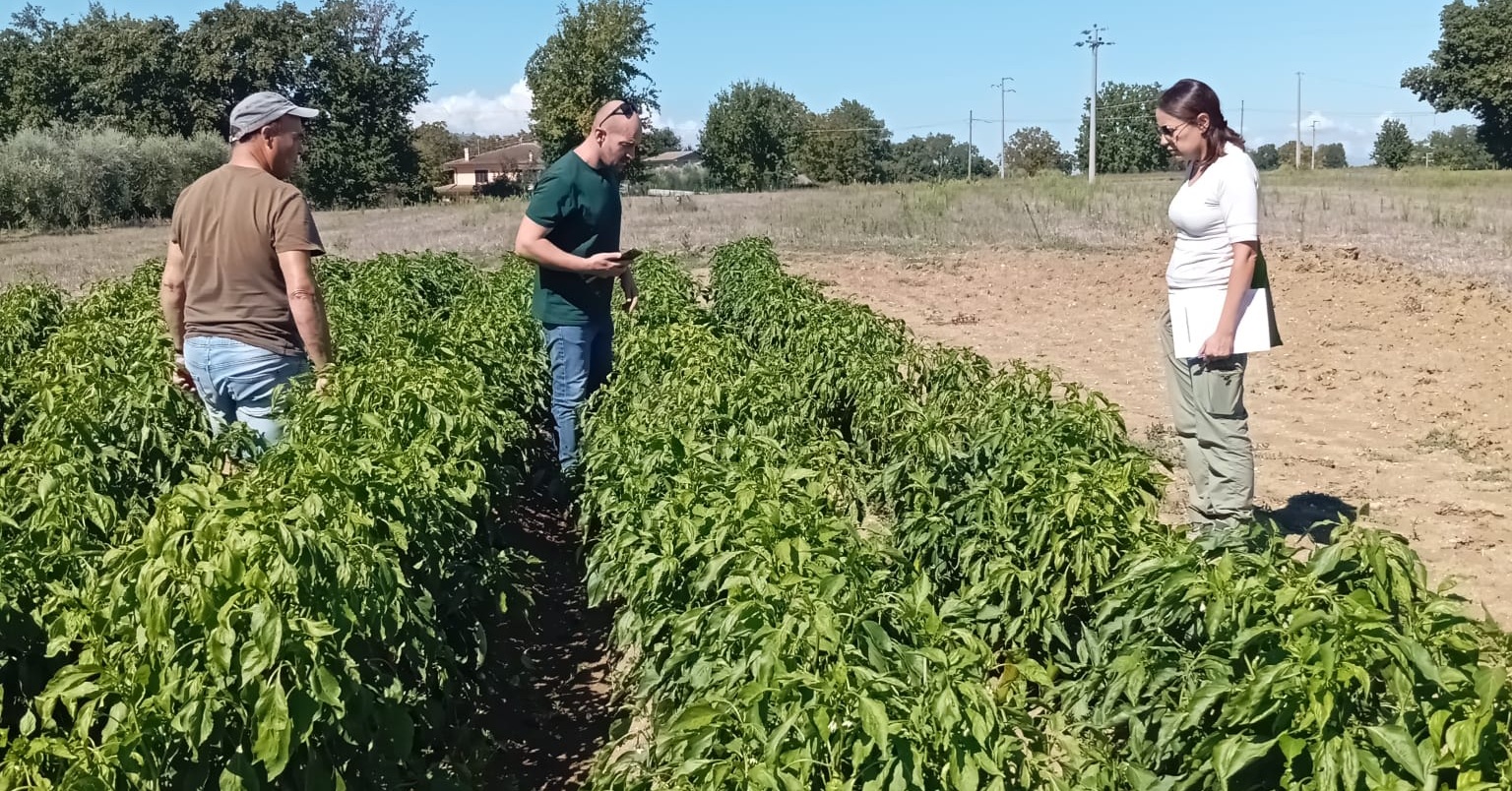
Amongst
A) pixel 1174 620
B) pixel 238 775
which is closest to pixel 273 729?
pixel 238 775

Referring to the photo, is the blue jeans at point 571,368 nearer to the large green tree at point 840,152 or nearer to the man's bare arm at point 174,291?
the man's bare arm at point 174,291

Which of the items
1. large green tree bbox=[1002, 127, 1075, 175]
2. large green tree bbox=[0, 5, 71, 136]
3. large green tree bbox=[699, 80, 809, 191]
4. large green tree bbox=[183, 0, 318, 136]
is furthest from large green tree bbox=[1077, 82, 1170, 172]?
large green tree bbox=[0, 5, 71, 136]

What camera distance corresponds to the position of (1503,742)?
6.72 ft

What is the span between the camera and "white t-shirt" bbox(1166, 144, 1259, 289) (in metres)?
4.26

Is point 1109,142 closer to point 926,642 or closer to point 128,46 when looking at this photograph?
point 128,46

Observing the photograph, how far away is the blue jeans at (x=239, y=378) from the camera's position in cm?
412

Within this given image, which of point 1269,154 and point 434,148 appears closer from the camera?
point 434,148

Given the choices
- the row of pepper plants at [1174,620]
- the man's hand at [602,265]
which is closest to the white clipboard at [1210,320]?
the row of pepper plants at [1174,620]

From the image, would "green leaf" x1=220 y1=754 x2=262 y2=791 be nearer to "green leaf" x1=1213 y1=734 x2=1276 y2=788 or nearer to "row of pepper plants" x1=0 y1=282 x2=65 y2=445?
"green leaf" x1=1213 y1=734 x2=1276 y2=788

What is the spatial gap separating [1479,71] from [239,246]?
73.9m

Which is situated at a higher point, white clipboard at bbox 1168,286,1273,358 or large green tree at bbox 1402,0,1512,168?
large green tree at bbox 1402,0,1512,168

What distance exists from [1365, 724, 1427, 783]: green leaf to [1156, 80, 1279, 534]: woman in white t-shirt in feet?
7.19

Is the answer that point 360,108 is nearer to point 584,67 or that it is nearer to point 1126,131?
point 584,67

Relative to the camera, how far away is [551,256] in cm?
505
